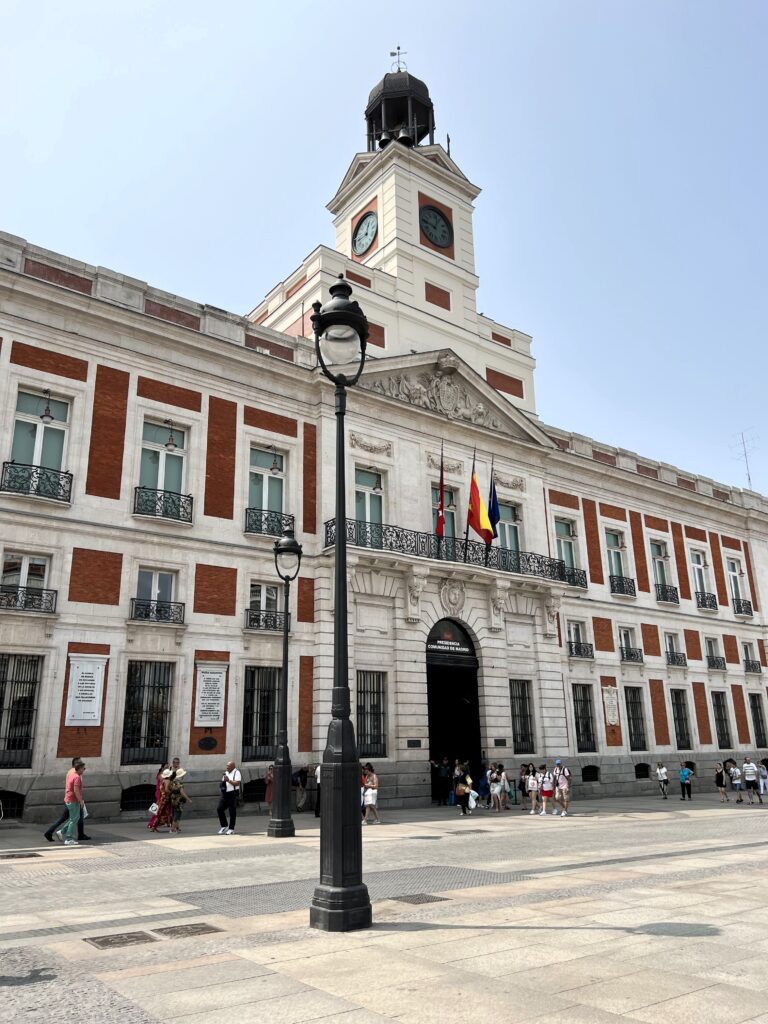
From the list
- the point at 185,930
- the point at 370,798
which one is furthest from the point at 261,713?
the point at 185,930

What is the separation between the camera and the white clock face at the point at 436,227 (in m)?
32.4

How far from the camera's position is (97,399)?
20.9m

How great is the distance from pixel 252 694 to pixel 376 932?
1529cm

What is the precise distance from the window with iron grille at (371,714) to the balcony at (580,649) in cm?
972

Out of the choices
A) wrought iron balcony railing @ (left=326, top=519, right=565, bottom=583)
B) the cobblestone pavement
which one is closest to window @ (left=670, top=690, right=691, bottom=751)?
wrought iron balcony railing @ (left=326, top=519, right=565, bottom=583)

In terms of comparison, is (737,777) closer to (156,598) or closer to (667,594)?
(667,594)

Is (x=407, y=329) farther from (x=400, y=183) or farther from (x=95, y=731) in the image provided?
(x=95, y=731)

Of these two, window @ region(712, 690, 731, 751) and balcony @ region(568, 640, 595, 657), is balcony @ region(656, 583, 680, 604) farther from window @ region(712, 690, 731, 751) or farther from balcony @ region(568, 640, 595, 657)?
balcony @ region(568, 640, 595, 657)

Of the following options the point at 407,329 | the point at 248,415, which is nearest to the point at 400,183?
the point at 407,329

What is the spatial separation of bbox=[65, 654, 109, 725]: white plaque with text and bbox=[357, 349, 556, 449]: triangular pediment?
12.3 m

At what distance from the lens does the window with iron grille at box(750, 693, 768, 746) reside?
3725cm

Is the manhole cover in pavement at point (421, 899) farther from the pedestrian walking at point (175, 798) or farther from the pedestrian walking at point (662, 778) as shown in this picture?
the pedestrian walking at point (662, 778)

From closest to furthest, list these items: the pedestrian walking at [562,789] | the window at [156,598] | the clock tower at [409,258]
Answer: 1. the window at [156,598]
2. the pedestrian walking at [562,789]
3. the clock tower at [409,258]

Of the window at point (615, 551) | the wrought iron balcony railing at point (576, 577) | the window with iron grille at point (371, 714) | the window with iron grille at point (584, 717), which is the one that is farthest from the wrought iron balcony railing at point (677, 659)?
the window with iron grille at point (371, 714)
